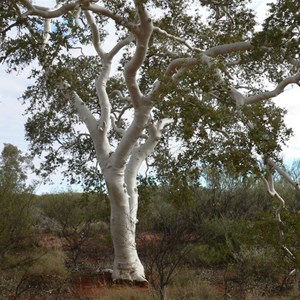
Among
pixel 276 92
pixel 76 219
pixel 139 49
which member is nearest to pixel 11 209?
pixel 139 49

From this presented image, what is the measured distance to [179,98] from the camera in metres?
7.64

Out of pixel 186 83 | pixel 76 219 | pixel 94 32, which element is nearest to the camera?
pixel 186 83

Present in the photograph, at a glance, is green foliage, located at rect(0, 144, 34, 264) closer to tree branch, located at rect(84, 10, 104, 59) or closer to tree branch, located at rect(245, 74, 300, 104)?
tree branch, located at rect(84, 10, 104, 59)

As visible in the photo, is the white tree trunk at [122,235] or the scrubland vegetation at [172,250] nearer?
the scrubland vegetation at [172,250]

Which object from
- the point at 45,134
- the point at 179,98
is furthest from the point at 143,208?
the point at 179,98

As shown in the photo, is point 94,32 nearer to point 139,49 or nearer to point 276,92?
point 139,49

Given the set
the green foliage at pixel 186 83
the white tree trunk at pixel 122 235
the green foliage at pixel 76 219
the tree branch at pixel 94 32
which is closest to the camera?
the green foliage at pixel 186 83

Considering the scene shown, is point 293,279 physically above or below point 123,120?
below

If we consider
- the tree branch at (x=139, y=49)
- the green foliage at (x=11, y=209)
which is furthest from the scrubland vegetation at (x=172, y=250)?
the tree branch at (x=139, y=49)

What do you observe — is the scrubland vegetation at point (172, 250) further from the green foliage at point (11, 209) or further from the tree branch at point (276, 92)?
the tree branch at point (276, 92)

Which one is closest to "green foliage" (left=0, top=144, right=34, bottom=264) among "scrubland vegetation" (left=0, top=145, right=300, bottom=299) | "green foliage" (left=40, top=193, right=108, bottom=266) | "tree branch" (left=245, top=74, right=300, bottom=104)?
"scrubland vegetation" (left=0, top=145, right=300, bottom=299)

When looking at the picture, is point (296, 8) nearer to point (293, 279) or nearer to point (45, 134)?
point (293, 279)

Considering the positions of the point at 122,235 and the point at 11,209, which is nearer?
the point at 11,209

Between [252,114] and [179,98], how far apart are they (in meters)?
1.08
